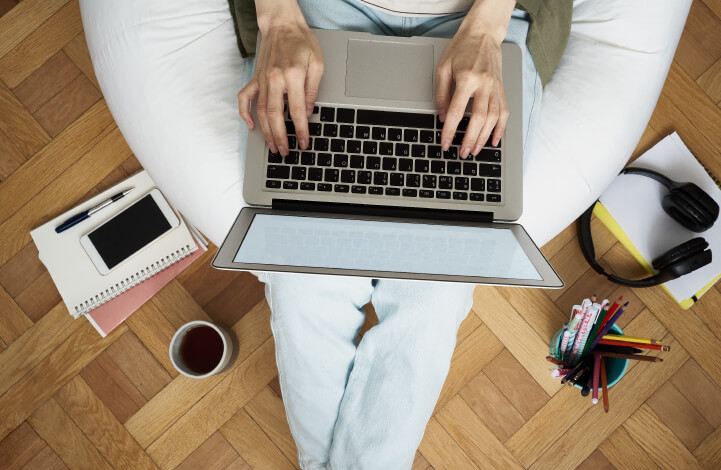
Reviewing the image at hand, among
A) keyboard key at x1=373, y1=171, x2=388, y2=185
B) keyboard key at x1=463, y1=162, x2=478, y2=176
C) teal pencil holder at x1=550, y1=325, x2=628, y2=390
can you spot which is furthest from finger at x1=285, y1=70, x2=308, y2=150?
teal pencil holder at x1=550, y1=325, x2=628, y2=390

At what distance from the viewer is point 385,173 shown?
25.3 inches

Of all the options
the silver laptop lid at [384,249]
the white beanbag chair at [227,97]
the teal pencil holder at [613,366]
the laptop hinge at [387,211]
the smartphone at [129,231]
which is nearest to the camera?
the silver laptop lid at [384,249]

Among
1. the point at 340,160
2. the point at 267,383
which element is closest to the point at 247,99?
the point at 340,160

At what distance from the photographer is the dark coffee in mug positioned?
0.92 m

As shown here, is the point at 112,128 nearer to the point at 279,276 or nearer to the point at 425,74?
the point at 279,276

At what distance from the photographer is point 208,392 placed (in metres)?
0.98

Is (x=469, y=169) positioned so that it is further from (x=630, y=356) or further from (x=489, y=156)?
(x=630, y=356)

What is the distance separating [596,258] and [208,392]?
2.73ft

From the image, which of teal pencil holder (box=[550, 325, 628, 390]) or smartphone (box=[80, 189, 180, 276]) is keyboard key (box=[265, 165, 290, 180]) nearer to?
smartphone (box=[80, 189, 180, 276])

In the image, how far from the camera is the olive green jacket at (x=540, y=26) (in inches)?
27.7

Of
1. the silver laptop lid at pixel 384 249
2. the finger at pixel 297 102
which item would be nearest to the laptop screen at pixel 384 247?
the silver laptop lid at pixel 384 249

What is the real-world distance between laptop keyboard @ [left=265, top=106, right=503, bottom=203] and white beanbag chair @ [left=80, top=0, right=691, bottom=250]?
0.13 metres

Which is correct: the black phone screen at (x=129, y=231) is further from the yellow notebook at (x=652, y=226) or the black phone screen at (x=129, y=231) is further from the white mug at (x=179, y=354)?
the yellow notebook at (x=652, y=226)

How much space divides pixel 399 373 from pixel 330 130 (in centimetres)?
37
